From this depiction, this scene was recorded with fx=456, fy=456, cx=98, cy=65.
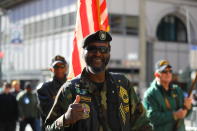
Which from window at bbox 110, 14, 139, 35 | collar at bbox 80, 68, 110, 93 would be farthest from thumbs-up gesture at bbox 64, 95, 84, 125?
window at bbox 110, 14, 139, 35

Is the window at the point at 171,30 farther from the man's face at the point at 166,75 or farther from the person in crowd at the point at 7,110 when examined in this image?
the man's face at the point at 166,75

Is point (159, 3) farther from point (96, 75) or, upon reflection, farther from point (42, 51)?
point (96, 75)

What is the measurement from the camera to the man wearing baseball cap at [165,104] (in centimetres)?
618

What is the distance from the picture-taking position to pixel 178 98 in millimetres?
6344

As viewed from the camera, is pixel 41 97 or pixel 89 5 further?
pixel 41 97

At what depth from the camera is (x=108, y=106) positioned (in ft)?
11.7

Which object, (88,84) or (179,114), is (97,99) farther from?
(179,114)

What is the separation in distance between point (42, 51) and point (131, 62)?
26.5ft

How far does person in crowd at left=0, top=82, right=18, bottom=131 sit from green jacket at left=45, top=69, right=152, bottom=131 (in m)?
8.54

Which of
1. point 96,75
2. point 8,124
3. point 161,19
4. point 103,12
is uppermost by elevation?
point 161,19

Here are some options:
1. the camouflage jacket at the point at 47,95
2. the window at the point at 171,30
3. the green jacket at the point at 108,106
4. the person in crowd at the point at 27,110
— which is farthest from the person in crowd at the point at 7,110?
the window at the point at 171,30

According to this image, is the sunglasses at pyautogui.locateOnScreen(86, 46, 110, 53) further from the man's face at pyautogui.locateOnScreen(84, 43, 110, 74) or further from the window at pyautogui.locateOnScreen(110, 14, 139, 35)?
the window at pyautogui.locateOnScreen(110, 14, 139, 35)

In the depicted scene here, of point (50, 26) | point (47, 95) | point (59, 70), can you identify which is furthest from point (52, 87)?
point (50, 26)

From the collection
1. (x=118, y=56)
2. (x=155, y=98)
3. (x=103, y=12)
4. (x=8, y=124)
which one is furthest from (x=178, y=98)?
(x=118, y=56)
